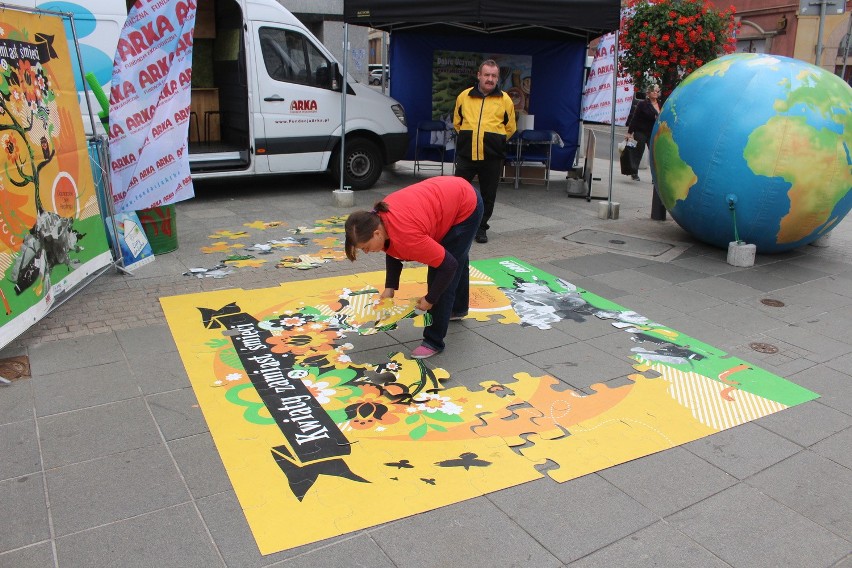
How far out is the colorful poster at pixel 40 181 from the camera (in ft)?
15.8

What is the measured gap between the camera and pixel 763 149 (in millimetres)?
6766

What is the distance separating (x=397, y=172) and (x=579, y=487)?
9775 millimetres

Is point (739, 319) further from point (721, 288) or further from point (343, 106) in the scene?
point (343, 106)

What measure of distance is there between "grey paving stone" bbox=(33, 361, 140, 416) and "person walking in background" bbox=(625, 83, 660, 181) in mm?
9970

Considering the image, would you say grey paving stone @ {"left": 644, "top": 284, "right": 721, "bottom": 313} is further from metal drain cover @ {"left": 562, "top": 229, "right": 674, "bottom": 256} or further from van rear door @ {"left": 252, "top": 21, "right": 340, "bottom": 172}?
van rear door @ {"left": 252, "top": 21, "right": 340, "bottom": 172}

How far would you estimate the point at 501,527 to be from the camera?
3.16 m

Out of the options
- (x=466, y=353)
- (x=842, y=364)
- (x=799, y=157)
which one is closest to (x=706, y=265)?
(x=799, y=157)

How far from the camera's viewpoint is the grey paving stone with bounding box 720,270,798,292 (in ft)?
22.1

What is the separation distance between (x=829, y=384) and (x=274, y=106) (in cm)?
749

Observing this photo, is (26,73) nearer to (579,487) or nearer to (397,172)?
(579,487)

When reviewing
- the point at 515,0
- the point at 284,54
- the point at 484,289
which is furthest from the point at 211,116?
the point at 484,289

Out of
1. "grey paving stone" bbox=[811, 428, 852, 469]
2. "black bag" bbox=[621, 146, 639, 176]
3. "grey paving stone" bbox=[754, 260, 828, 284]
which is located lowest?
"grey paving stone" bbox=[811, 428, 852, 469]

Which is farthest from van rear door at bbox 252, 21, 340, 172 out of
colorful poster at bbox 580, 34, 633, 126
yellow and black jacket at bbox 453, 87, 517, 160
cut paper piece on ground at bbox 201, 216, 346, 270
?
colorful poster at bbox 580, 34, 633, 126

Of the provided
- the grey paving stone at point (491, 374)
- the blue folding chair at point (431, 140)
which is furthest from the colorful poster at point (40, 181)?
the blue folding chair at point (431, 140)
